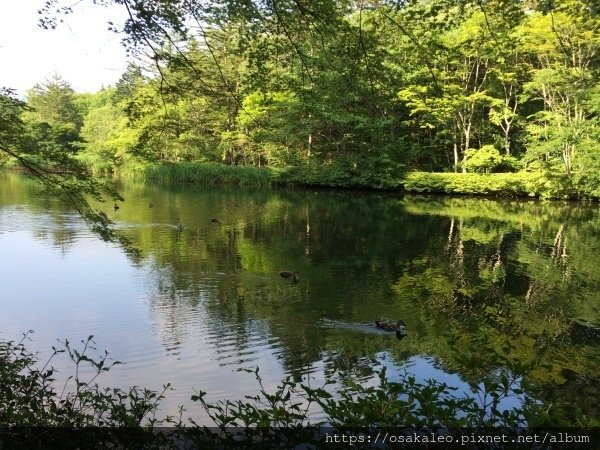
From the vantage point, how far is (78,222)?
18.8m

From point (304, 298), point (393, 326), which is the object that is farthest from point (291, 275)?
point (393, 326)

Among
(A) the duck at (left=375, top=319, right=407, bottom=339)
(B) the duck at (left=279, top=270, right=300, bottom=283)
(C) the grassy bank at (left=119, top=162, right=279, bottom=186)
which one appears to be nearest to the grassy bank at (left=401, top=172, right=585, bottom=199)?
(C) the grassy bank at (left=119, top=162, right=279, bottom=186)

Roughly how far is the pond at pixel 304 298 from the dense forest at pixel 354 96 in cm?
206

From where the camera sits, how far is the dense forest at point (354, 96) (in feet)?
14.7

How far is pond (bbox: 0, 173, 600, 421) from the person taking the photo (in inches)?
262

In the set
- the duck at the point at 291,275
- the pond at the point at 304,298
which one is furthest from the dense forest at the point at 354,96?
the duck at the point at 291,275

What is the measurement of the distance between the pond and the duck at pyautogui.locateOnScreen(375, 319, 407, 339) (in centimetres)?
13

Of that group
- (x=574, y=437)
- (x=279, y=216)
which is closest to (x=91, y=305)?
(x=574, y=437)

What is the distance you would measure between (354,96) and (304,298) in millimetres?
5568

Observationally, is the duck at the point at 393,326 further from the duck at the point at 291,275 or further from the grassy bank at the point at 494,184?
the grassy bank at the point at 494,184

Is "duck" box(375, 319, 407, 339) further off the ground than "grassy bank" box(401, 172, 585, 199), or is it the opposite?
"grassy bank" box(401, 172, 585, 199)

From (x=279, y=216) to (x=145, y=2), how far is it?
17.6 m

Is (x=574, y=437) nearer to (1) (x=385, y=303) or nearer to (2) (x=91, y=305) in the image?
(1) (x=385, y=303)

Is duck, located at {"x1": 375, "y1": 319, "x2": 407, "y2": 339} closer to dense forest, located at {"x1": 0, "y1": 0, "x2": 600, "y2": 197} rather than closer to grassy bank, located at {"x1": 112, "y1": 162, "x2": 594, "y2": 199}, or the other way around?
dense forest, located at {"x1": 0, "y1": 0, "x2": 600, "y2": 197}
